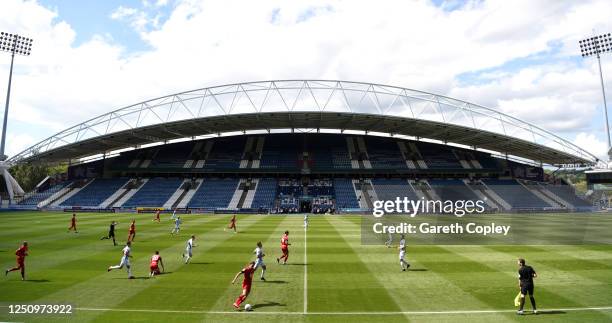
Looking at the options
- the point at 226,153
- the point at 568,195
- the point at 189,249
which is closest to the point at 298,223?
the point at 189,249

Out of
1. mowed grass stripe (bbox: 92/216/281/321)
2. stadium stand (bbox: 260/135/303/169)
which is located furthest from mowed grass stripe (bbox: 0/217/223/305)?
stadium stand (bbox: 260/135/303/169)

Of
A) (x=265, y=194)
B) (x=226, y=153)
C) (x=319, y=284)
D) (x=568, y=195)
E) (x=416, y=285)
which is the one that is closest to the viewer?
(x=416, y=285)

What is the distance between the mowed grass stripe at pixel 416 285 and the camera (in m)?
12.9

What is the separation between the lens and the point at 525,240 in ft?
91.5

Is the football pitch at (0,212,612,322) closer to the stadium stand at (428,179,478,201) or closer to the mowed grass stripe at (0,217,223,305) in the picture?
the mowed grass stripe at (0,217,223,305)

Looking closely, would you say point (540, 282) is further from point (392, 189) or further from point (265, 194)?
point (265, 194)

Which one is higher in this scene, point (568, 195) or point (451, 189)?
point (451, 189)

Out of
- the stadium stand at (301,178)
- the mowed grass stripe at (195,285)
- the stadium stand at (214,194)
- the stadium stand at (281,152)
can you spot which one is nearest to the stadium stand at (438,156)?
the stadium stand at (301,178)

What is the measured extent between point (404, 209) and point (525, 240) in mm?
32164

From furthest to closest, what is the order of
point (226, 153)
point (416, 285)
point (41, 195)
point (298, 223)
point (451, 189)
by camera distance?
point (226, 153) < point (451, 189) < point (41, 195) < point (298, 223) < point (416, 285)

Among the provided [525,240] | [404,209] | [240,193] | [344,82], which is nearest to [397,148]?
[404,209]

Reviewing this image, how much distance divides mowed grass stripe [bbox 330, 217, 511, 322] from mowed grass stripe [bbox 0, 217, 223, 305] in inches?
432

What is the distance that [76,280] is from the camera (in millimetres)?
15867

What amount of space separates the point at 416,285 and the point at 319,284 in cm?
397
